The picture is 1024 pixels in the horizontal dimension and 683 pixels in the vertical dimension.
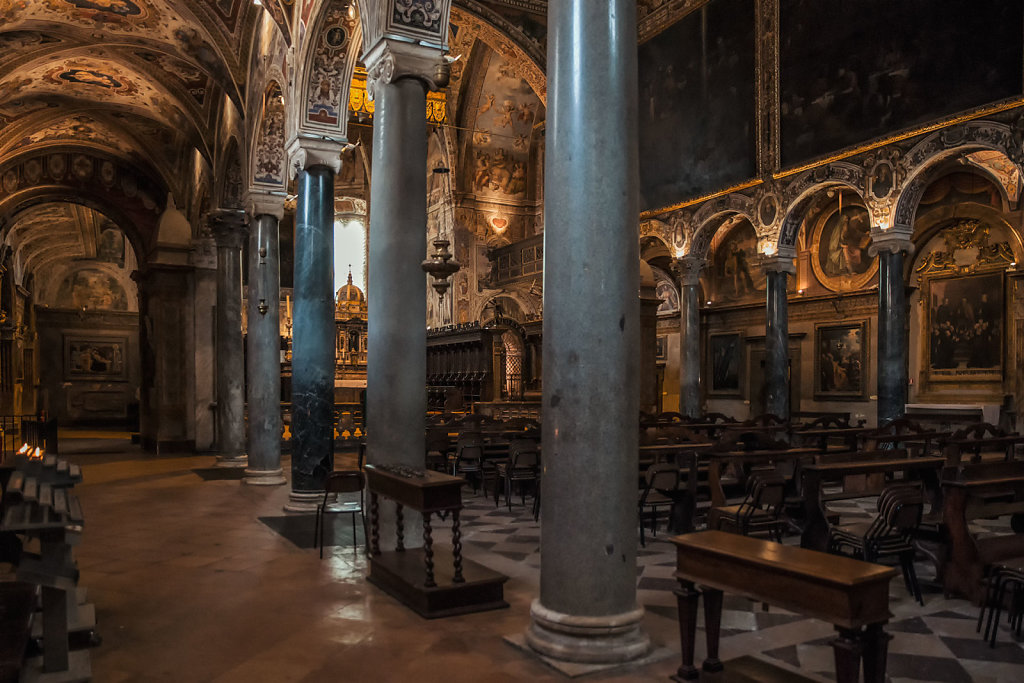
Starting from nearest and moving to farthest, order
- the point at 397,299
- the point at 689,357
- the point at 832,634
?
the point at 832,634 < the point at 397,299 < the point at 689,357

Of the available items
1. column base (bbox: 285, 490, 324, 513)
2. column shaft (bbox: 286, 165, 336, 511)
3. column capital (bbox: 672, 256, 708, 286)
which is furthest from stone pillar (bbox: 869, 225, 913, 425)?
column base (bbox: 285, 490, 324, 513)

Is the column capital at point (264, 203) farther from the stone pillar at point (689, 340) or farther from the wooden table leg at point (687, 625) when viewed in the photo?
the wooden table leg at point (687, 625)

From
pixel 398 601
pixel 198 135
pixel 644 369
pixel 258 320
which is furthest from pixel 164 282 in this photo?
pixel 398 601

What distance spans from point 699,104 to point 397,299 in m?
13.6

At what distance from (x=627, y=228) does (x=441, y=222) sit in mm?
Answer: 21407

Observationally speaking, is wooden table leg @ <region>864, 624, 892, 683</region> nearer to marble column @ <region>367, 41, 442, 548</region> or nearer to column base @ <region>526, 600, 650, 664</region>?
column base @ <region>526, 600, 650, 664</region>

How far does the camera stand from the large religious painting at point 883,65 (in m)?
12.8

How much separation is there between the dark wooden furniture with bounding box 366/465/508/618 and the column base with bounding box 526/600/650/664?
3.79 ft

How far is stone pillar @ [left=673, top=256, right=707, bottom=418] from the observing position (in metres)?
18.8

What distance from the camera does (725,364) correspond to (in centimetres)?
2497

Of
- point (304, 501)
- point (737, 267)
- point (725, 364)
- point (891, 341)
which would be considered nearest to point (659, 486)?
point (304, 501)

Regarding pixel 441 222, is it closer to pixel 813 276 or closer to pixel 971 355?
pixel 813 276

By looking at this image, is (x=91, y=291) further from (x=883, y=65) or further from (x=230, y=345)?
(x=883, y=65)

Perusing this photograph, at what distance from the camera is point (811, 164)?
52.9 feet
